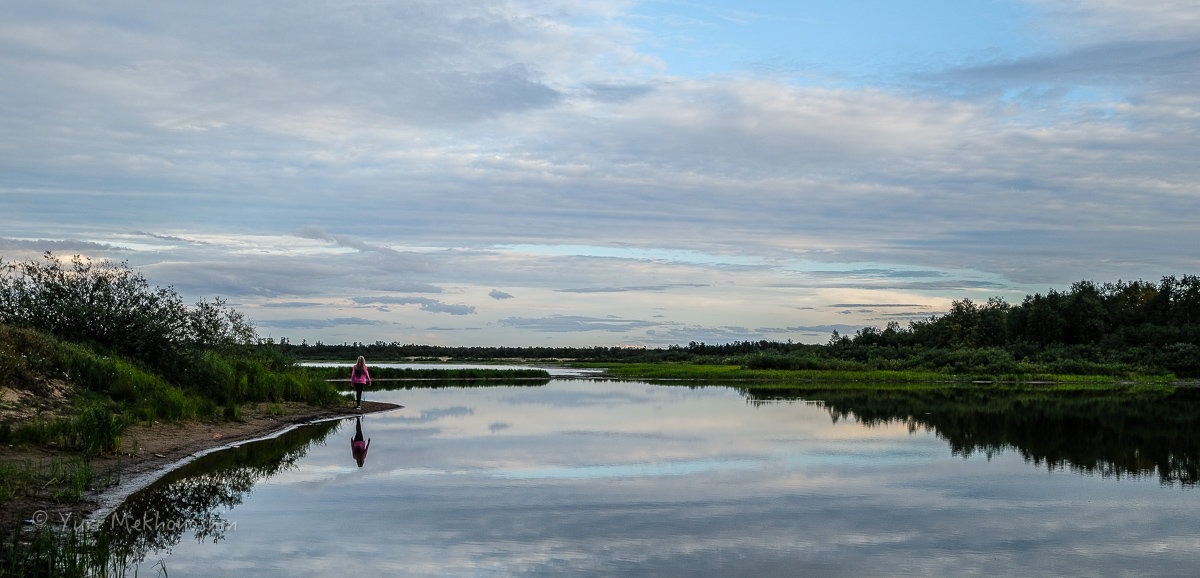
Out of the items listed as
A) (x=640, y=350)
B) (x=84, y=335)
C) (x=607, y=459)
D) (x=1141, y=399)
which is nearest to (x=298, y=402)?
(x=84, y=335)

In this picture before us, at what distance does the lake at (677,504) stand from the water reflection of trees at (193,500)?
0.05 m

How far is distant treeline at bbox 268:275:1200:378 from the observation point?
69.4 metres

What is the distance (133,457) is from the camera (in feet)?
49.2

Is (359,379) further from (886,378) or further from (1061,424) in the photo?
(886,378)

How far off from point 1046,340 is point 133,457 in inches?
3229

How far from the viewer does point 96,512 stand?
1069cm

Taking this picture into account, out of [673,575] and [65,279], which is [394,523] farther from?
[65,279]

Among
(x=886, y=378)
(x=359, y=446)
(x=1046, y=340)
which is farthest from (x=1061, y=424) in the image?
(x=1046, y=340)

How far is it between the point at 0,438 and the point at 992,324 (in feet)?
290

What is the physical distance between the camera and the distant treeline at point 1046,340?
2731 inches

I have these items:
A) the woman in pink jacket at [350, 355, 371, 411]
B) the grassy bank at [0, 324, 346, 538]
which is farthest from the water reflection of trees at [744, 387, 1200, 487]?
the grassy bank at [0, 324, 346, 538]

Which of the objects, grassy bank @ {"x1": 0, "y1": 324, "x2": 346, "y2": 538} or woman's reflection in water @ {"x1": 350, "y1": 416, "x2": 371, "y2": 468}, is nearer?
grassy bank @ {"x1": 0, "y1": 324, "x2": 346, "y2": 538}

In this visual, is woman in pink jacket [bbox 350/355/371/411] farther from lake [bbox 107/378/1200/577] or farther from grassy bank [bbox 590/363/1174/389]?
grassy bank [bbox 590/363/1174/389]

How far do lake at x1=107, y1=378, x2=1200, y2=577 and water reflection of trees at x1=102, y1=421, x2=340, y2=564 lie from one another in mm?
48
